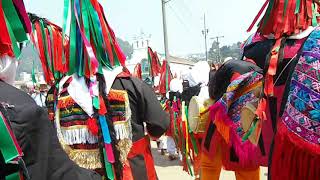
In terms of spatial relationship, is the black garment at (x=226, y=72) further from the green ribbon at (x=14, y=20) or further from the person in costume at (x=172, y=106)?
the person in costume at (x=172, y=106)

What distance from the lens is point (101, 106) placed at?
2.82 m


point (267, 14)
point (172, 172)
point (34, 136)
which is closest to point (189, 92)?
point (172, 172)

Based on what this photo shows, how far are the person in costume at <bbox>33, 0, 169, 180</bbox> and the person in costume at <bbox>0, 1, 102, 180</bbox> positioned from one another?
1.27m

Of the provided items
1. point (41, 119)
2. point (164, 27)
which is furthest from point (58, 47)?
point (164, 27)

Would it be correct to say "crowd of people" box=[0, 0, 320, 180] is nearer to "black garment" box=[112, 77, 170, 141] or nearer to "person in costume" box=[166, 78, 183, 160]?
"black garment" box=[112, 77, 170, 141]

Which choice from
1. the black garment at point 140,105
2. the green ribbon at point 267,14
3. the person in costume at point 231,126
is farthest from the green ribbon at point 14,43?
the person in costume at point 231,126

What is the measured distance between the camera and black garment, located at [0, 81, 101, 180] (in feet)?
4.30

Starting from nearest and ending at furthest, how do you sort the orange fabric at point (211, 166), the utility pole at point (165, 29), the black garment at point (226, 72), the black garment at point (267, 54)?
the black garment at point (267, 54) < the black garment at point (226, 72) < the orange fabric at point (211, 166) < the utility pole at point (165, 29)

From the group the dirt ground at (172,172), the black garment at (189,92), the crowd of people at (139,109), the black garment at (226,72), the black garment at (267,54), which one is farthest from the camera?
the black garment at (189,92)

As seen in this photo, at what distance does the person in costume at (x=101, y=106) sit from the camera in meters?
2.83

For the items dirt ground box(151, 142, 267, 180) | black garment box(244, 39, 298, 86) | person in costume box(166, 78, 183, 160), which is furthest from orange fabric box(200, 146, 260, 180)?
person in costume box(166, 78, 183, 160)

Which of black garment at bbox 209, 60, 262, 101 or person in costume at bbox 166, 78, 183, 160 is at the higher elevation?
black garment at bbox 209, 60, 262, 101

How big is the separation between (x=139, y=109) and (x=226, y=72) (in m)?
0.97

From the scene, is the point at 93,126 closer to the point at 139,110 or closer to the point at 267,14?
the point at 139,110
